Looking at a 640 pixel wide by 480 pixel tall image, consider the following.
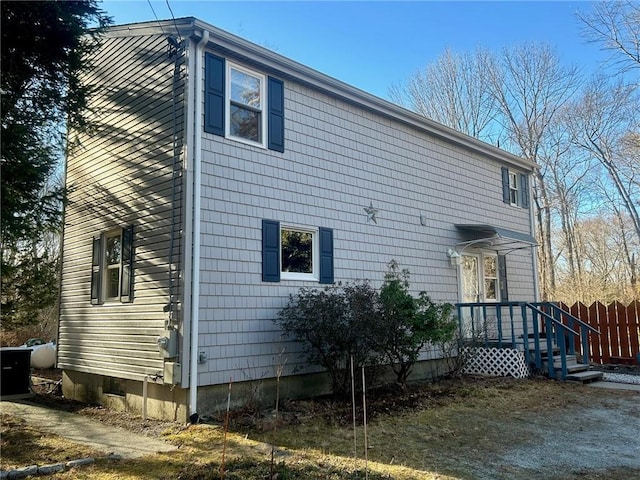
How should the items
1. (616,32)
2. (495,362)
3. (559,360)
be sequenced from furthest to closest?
(616,32)
(559,360)
(495,362)

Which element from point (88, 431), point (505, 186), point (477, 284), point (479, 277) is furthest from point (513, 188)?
point (88, 431)

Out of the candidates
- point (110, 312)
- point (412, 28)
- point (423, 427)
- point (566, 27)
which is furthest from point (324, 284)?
point (566, 27)

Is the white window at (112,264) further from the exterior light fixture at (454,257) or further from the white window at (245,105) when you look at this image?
the exterior light fixture at (454,257)

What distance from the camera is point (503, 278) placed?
42.5 feet

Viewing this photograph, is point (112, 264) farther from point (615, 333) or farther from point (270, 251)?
point (615, 333)

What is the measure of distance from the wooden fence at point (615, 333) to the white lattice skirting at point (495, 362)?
412cm

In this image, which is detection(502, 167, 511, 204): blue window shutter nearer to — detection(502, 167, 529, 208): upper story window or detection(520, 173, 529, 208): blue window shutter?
detection(502, 167, 529, 208): upper story window

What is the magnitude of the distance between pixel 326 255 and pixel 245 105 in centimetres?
281

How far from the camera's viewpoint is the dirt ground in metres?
4.91

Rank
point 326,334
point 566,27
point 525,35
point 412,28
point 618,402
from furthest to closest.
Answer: point 525,35, point 566,27, point 412,28, point 618,402, point 326,334

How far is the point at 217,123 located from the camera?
7.40 meters

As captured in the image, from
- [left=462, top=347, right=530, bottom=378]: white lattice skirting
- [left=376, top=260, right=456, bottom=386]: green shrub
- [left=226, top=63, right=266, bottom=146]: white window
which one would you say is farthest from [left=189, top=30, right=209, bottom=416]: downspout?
[left=462, top=347, right=530, bottom=378]: white lattice skirting

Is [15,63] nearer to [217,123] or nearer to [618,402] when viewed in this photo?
[217,123]

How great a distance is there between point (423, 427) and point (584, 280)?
71.5ft
